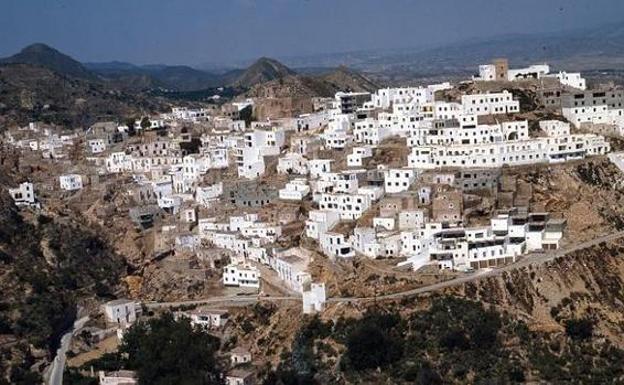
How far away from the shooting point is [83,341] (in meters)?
41.6

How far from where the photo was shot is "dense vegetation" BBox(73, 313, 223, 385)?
3475 cm

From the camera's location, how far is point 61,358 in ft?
134

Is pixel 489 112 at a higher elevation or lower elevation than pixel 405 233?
higher

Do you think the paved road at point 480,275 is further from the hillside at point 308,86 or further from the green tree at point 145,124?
the hillside at point 308,86

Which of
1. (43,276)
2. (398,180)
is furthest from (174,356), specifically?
(43,276)

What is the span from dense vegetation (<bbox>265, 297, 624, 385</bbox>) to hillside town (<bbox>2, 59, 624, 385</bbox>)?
2435 mm

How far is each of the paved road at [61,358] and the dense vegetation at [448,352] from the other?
31.2ft

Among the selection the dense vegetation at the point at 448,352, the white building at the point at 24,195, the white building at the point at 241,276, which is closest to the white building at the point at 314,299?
the dense vegetation at the point at 448,352

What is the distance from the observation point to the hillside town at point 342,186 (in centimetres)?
3894

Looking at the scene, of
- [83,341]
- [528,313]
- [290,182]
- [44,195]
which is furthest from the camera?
[44,195]

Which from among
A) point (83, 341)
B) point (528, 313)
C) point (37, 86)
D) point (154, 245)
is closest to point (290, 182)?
point (154, 245)

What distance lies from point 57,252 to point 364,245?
729 inches

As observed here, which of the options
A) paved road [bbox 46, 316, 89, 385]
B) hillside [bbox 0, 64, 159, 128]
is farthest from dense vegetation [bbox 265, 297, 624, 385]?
hillside [bbox 0, 64, 159, 128]

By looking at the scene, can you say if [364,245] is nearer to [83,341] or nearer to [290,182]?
[290,182]
